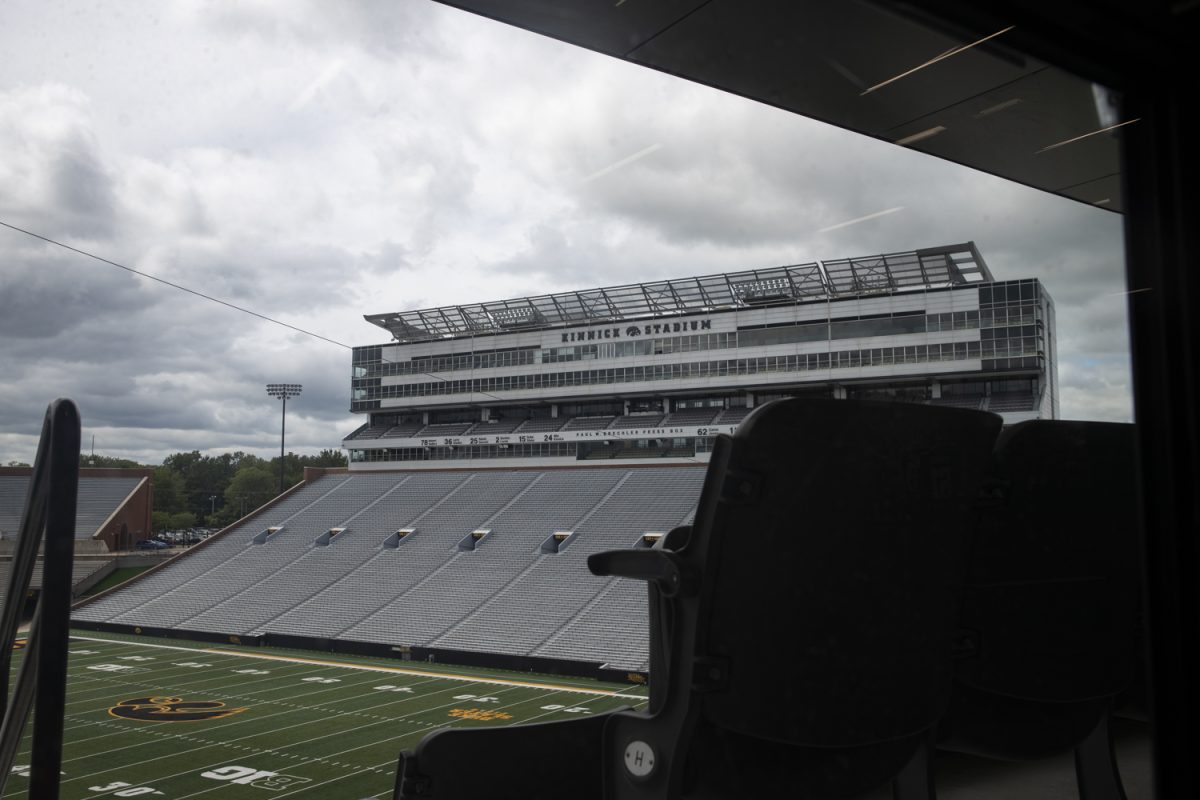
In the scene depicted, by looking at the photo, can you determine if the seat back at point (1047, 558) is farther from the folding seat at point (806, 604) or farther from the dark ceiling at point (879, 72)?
the dark ceiling at point (879, 72)

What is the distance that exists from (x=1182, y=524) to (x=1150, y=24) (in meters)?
0.56

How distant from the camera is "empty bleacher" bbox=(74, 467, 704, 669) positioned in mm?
12578

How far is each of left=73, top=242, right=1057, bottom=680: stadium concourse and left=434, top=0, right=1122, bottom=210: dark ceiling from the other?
25cm

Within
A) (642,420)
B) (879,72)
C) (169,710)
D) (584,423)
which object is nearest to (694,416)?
(642,420)

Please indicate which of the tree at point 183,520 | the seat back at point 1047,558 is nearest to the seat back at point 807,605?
the seat back at point 1047,558

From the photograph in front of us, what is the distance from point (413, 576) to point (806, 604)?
576 inches

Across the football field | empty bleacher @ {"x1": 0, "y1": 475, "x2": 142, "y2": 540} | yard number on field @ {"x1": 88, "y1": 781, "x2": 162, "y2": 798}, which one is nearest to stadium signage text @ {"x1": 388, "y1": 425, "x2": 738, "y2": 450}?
empty bleacher @ {"x1": 0, "y1": 475, "x2": 142, "y2": 540}

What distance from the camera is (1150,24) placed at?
103 cm

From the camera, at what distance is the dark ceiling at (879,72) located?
1324 millimetres

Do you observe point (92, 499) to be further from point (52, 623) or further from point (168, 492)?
point (52, 623)

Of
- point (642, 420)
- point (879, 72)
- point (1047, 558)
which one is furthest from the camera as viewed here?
point (642, 420)

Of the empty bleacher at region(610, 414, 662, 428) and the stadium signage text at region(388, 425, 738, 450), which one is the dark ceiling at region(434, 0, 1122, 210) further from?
the empty bleacher at region(610, 414, 662, 428)

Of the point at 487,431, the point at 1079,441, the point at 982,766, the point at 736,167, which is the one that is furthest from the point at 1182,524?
the point at 487,431

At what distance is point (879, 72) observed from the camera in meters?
1.64
